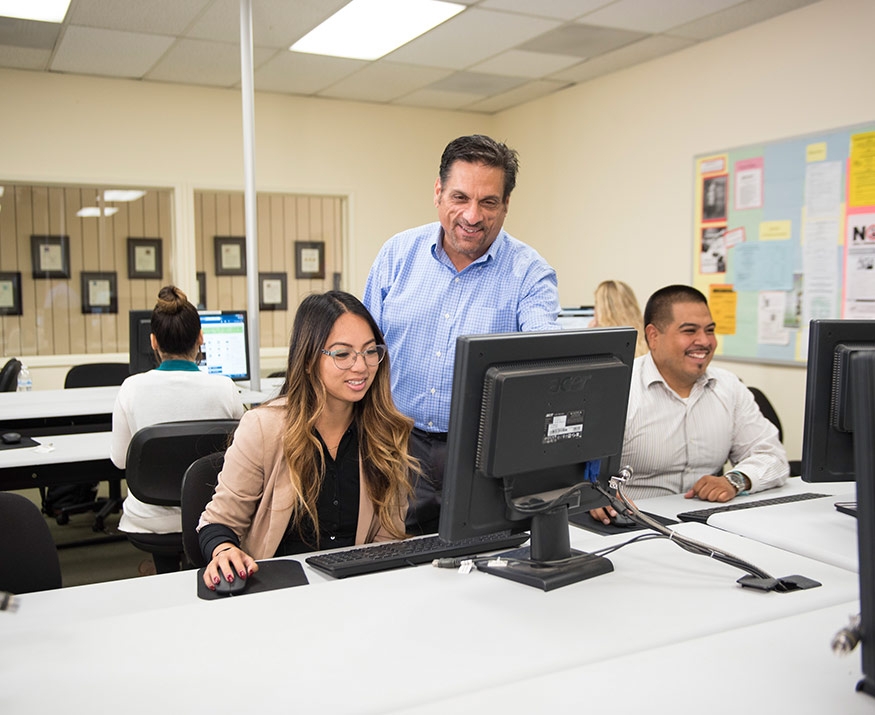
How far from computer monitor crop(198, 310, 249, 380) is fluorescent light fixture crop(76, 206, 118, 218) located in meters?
2.30

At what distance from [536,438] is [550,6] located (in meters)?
3.31

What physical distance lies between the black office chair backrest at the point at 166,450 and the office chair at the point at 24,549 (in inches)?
36.6

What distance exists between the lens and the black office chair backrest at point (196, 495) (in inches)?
76.7

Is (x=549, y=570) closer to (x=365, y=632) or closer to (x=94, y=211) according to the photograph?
(x=365, y=632)

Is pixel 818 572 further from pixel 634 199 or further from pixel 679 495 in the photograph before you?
pixel 634 199

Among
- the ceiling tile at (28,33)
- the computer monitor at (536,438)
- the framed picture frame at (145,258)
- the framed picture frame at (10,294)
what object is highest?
the ceiling tile at (28,33)

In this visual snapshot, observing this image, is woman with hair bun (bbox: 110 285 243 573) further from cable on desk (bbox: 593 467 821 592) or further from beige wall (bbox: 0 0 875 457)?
beige wall (bbox: 0 0 875 457)

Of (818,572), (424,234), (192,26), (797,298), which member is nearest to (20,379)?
(192,26)

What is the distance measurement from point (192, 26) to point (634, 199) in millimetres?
2811

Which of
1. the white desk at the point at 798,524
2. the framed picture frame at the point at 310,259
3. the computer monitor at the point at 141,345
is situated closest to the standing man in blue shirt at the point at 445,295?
the white desk at the point at 798,524

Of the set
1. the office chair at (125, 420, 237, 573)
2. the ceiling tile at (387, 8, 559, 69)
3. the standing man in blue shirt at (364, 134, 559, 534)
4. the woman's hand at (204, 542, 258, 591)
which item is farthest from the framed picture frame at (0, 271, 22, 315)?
the woman's hand at (204, 542, 258, 591)

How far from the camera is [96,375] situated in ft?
16.3

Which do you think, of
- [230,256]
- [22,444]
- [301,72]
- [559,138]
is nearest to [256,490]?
[22,444]

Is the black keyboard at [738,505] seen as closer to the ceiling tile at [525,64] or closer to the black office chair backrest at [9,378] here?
the ceiling tile at [525,64]
